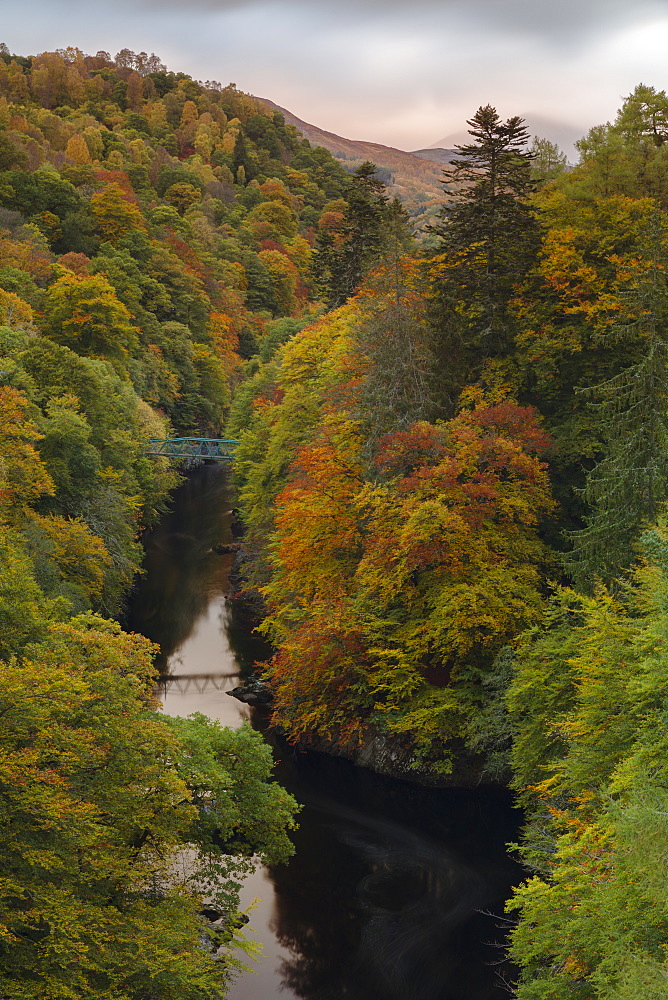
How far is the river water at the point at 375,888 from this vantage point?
1969cm

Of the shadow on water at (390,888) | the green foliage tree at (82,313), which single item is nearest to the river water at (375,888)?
the shadow on water at (390,888)

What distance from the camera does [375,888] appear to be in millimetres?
22984

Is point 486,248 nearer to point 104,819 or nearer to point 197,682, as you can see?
point 197,682

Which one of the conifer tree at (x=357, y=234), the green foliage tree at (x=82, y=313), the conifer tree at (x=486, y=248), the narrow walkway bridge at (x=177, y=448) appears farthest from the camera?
the narrow walkway bridge at (x=177, y=448)

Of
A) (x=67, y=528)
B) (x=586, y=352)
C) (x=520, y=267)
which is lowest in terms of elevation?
(x=67, y=528)

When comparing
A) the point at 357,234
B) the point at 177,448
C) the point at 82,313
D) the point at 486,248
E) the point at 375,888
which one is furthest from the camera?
the point at 177,448

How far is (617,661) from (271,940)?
1123 centimetres

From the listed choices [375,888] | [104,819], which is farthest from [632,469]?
[104,819]

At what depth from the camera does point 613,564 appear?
23.8 m

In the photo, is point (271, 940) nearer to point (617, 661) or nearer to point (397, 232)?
point (617, 661)

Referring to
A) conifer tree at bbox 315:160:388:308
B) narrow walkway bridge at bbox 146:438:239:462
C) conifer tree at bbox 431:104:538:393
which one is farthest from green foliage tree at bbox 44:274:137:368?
conifer tree at bbox 431:104:538:393

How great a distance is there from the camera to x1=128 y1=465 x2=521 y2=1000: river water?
1969cm

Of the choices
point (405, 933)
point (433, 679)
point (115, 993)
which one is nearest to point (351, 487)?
point (433, 679)

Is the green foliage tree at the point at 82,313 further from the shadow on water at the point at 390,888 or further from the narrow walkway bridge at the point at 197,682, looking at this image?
the shadow on water at the point at 390,888
